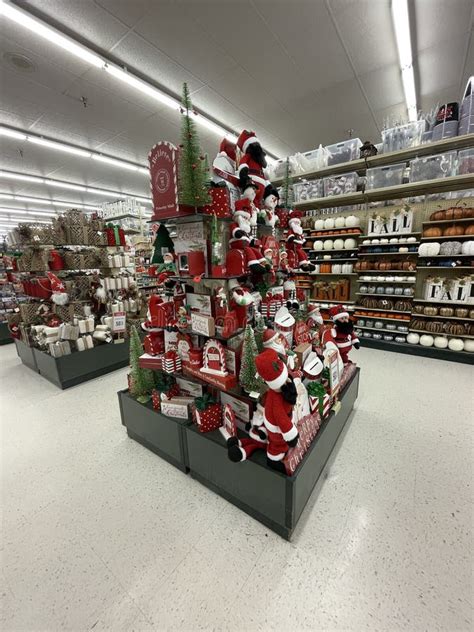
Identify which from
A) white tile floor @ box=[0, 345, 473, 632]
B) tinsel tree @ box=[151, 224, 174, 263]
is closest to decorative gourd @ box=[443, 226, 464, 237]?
white tile floor @ box=[0, 345, 473, 632]

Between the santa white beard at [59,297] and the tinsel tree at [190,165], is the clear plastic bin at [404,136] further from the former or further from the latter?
the santa white beard at [59,297]

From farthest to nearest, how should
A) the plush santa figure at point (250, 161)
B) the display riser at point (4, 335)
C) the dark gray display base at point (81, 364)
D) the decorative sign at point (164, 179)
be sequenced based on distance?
the display riser at point (4, 335)
the dark gray display base at point (81, 364)
the plush santa figure at point (250, 161)
the decorative sign at point (164, 179)

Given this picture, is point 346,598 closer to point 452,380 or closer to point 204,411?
point 204,411

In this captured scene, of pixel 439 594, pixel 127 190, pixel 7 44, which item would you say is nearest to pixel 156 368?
pixel 439 594

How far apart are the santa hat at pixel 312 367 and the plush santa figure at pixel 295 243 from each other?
0.91m

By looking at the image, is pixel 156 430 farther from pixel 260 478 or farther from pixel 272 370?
pixel 272 370

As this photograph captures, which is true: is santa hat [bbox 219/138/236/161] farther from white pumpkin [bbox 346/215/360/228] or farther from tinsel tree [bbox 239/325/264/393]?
white pumpkin [bbox 346/215/360/228]

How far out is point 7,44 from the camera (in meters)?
3.05

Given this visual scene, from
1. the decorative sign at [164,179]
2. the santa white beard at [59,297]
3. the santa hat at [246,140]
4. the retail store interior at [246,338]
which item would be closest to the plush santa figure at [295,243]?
the retail store interior at [246,338]

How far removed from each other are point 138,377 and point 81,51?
13.5 feet

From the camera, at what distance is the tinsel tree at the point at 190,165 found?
1.40m

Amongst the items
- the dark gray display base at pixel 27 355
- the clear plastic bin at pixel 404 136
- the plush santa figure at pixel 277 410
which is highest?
the clear plastic bin at pixel 404 136

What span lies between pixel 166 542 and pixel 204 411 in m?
0.70

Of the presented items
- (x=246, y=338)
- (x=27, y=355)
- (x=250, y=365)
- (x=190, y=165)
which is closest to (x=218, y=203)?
(x=190, y=165)
